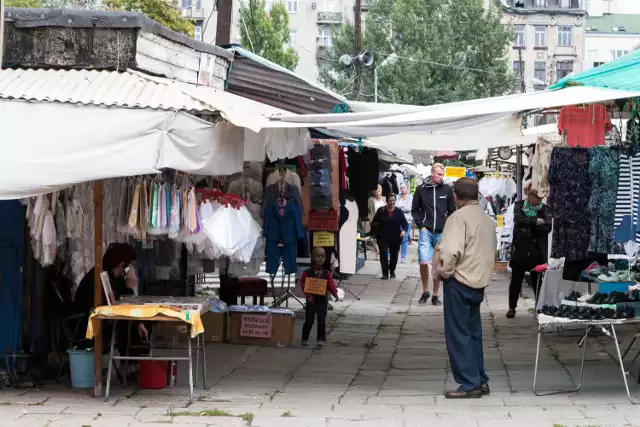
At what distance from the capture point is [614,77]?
9562mm

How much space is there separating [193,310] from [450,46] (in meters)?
41.0

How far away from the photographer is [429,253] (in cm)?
1650

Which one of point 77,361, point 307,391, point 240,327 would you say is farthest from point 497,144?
point 77,361

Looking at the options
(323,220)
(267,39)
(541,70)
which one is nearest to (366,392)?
(323,220)

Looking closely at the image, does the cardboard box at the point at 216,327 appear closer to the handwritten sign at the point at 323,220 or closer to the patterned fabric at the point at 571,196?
the handwritten sign at the point at 323,220

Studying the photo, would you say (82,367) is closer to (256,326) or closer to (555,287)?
(256,326)

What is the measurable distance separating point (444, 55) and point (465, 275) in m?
40.1

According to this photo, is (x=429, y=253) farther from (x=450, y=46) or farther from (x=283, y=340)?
(x=450, y=46)

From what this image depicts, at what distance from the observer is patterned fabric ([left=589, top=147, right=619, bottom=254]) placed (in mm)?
10312

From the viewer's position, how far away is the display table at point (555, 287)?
1319cm

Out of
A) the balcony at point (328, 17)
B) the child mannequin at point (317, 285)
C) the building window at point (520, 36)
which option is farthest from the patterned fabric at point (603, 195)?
the building window at point (520, 36)

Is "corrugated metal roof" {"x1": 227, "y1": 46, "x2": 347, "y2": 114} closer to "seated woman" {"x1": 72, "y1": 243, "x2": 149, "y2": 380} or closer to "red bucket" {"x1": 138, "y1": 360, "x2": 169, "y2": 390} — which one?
"seated woman" {"x1": 72, "y1": 243, "x2": 149, "y2": 380}

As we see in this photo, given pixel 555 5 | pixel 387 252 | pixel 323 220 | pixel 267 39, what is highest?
pixel 555 5

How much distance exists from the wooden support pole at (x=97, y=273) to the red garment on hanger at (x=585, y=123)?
4.44m
